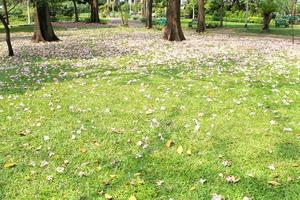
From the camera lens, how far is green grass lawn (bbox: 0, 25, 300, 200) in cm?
531

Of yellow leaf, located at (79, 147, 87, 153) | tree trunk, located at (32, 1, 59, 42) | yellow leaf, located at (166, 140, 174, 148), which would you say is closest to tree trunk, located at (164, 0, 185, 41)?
tree trunk, located at (32, 1, 59, 42)

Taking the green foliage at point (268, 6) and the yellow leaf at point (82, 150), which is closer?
the yellow leaf at point (82, 150)

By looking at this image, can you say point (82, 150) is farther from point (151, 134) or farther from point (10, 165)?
point (151, 134)

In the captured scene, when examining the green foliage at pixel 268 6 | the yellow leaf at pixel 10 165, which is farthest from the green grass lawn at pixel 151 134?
the green foliage at pixel 268 6

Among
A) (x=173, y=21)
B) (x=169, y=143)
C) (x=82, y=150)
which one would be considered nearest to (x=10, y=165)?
(x=82, y=150)

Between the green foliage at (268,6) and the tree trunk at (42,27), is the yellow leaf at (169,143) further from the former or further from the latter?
the green foliage at (268,6)

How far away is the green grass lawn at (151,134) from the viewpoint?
5309mm

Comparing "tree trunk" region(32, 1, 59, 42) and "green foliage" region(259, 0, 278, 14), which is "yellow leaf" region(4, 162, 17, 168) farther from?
"green foliage" region(259, 0, 278, 14)

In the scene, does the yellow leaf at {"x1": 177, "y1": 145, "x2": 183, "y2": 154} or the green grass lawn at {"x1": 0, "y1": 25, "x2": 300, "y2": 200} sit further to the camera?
the yellow leaf at {"x1": 177, "y1": 145, "x2": 183, "y2": 154}

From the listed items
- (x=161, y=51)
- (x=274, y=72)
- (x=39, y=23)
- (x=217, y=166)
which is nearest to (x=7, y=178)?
(x=217, y=166)

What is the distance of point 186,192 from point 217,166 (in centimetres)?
94

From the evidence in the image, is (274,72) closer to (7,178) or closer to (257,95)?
(257,95)

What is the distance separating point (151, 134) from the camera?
23.3 feet

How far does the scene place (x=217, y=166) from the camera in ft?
19.1
